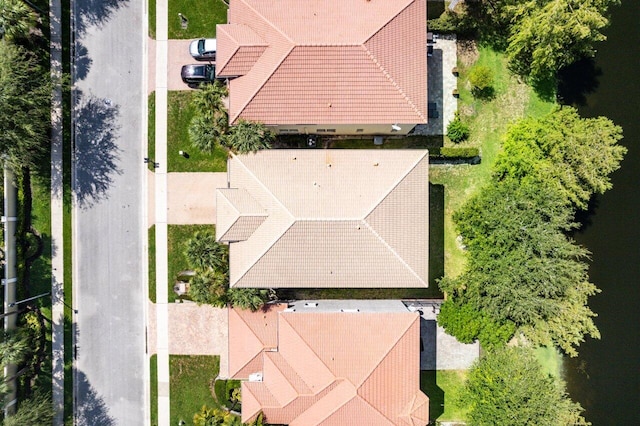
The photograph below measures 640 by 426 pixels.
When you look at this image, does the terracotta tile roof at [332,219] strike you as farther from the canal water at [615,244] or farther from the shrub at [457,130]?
the canal water at [615,244]

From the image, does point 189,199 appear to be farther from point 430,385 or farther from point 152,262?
point 430,385

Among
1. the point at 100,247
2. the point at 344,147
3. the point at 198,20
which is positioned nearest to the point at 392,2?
the point at 344,147

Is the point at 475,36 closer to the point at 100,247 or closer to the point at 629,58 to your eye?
the point at 629,58

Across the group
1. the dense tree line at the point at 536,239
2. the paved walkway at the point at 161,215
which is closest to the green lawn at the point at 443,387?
the dense tree line at the point at 536,239

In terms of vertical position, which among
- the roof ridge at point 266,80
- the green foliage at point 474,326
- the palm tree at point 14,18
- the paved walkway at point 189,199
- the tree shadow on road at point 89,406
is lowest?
the tree shadow on road at point 89,406

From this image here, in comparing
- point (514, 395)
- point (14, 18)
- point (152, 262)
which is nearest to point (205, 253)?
point (152, 262)

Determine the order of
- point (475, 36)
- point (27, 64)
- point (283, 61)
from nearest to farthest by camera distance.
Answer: point (283, 61) → point (27, 64) → point (475, 36)
